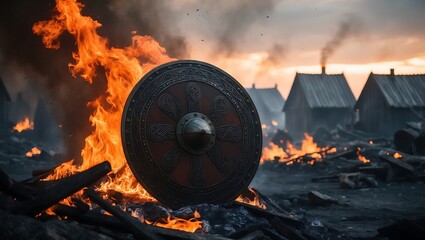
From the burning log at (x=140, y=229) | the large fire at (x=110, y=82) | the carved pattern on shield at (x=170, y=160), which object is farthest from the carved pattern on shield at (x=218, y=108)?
the burning log at (x=140, y=229)

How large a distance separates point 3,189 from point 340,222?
6.74m

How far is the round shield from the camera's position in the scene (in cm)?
611

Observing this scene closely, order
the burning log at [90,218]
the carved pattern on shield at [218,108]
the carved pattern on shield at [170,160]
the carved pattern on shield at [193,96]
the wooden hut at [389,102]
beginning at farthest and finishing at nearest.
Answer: the wooden hut at [389,102] → the carved pattern on shield at [218,108] → the carved pattern on shield at [193,96] → the carved pattern on shield at [170,160] → the burning log at [90,218]

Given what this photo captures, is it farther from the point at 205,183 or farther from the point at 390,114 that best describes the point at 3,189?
the point at 390,114

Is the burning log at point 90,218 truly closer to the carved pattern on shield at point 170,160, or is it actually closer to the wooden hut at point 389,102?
the carved pattern on shield at point 170,160

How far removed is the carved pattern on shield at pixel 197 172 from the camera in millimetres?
6316

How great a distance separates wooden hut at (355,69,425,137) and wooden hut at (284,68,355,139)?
1.82m

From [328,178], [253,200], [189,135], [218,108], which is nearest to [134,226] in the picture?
[189,135]

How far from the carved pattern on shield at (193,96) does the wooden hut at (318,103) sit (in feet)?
98.6

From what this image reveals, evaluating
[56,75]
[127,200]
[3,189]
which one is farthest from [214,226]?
[56,75]

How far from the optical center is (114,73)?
7832 mm

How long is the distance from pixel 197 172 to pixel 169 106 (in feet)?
3.47

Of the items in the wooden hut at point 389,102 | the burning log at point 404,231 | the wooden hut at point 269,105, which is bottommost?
the burning log at point 404,231

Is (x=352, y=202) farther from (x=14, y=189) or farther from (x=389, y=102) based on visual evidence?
(x=389, y=102)
